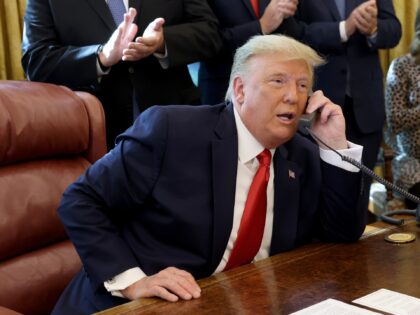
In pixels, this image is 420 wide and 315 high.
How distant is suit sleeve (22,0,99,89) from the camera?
2.64 metres

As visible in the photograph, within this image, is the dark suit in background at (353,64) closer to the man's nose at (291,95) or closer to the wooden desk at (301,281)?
the man's nose at (291,95)

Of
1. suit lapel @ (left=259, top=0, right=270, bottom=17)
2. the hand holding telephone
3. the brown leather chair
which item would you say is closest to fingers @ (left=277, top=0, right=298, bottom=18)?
suit lapel @ (left=259, top=0, right=270, bottom=17)

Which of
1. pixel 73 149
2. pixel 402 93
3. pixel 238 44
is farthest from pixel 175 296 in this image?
pixel 402 93

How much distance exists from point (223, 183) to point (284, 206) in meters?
0.22

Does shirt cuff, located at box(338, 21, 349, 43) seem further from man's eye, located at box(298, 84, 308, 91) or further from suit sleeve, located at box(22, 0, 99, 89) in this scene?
man's eye, located at box(298, 84, 308, 91)

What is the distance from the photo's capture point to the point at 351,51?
3.42 meters

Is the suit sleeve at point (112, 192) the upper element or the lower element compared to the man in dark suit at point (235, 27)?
lower

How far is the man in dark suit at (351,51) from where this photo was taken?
3.29 m

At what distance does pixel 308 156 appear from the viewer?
2.11 m

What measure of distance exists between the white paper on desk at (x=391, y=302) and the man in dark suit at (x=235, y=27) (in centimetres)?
178

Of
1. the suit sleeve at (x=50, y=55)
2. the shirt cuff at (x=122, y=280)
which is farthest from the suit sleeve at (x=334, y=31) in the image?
the shirt cuff at (x=122, y=280)

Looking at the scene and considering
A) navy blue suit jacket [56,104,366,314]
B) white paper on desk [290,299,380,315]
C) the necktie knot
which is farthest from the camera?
the necktie knot

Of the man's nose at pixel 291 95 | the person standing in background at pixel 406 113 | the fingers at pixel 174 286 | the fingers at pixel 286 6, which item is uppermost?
the fingers at pixel 286 6

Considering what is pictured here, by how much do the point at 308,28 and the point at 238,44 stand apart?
47cm
